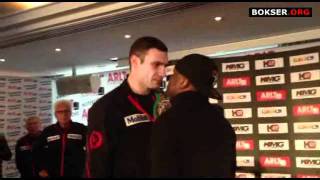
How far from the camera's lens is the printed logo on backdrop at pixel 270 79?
431 centimetres

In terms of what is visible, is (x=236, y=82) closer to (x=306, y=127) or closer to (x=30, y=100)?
(x=306, y=127)

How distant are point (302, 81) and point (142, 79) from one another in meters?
2.83

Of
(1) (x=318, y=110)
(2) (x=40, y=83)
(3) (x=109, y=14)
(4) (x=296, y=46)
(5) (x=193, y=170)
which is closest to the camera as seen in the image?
(5) (x=193, y=170)

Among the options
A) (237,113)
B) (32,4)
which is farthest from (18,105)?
(237,113)

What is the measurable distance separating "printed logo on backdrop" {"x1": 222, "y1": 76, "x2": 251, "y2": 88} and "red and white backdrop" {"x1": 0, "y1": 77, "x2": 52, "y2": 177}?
4515 mm

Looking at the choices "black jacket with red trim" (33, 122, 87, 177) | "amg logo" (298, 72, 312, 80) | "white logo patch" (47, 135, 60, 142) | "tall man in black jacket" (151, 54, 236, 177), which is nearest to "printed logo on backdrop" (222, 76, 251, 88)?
"amg logo" (298, 72, 312, 80)

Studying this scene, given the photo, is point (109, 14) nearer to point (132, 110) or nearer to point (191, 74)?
point (132, 110)

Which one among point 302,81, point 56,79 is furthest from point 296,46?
point 56,79

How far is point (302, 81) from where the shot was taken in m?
4.16

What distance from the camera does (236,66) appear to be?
14.8 ft

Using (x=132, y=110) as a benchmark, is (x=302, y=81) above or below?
above

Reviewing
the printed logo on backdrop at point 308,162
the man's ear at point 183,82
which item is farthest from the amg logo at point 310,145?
the man's ear at point 183,82

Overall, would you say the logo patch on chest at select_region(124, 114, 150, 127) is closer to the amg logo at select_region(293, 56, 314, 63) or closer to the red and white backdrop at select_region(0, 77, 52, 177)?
the amg logo at select_region(293, 56, 314, 63)

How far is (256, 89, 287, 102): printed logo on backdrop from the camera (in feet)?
14.1
